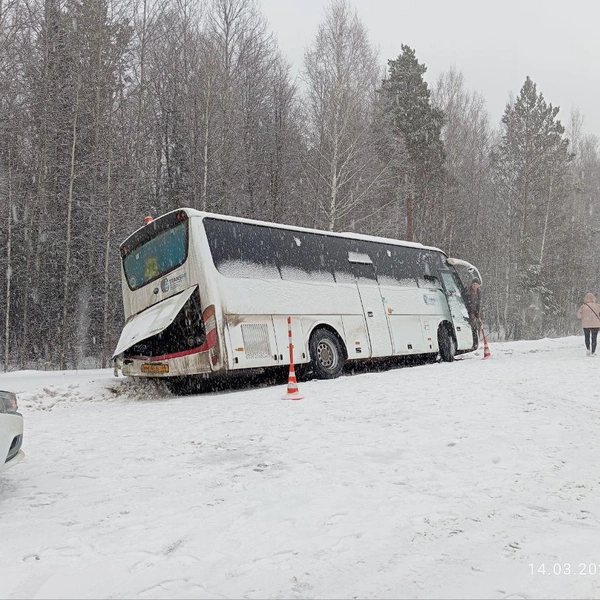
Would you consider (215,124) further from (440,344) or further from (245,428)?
(245,428)

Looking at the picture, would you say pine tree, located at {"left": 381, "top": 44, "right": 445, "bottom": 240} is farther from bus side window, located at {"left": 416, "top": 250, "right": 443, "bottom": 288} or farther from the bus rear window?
the bus rear window

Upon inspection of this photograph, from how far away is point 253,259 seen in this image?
33.5 feet

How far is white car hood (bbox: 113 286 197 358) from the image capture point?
352 inches

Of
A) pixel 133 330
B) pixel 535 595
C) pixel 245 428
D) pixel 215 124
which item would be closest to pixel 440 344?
pixel 133 330

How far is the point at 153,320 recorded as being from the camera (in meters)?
9.30

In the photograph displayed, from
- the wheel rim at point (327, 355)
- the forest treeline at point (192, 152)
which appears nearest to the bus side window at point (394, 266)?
the wheel rim at point (327, 355)

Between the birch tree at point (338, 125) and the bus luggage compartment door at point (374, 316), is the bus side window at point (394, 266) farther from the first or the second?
the birch tree at point (338, 125)

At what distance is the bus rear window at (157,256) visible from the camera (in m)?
9.64

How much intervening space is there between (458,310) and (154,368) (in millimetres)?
9212

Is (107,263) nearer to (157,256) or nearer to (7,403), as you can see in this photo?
(157,256)

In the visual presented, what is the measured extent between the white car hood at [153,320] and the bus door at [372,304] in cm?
→ 444

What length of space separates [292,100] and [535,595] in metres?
30.5

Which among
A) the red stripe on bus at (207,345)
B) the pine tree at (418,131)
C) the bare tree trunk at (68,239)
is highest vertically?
the pine tree at (418,131)

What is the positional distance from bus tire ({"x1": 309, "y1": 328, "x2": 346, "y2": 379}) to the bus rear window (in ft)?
10.3
